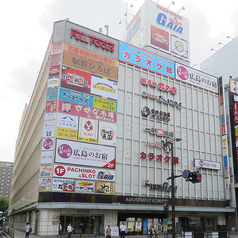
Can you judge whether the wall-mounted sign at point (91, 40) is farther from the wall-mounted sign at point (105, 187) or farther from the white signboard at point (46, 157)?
the wall-mounted sign at point (105, 187)

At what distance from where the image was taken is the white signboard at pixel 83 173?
29297 mm

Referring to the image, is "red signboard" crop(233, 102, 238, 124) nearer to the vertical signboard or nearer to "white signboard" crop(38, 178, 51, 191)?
the vertical signboard

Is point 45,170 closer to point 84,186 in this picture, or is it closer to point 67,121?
point 84,186

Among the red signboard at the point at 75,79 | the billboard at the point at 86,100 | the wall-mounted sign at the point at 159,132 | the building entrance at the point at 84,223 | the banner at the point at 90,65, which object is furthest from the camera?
the wall-mounted sign at the point at 159,132

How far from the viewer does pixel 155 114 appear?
1476 inches

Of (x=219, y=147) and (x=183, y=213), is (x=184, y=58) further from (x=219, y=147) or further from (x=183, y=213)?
(x=183, y=213)

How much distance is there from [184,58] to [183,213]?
2791 centimetres

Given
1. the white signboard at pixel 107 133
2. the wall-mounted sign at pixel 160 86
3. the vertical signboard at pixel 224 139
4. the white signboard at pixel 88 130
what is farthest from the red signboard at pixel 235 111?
the white signboard at pixel 88 130

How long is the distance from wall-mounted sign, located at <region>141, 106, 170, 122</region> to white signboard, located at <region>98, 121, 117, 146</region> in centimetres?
498

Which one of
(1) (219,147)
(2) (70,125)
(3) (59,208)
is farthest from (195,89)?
(3) (59,208)

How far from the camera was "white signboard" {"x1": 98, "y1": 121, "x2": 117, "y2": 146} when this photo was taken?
32.7 m

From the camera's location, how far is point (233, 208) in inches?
1559

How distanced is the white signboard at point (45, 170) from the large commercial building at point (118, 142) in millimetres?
100

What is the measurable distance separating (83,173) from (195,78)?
23.4m
